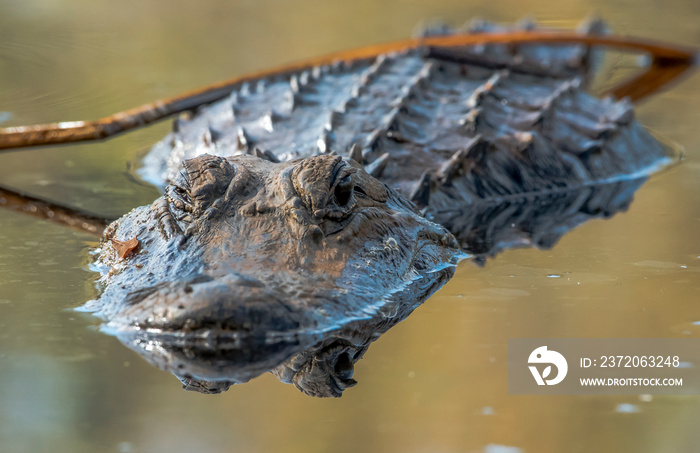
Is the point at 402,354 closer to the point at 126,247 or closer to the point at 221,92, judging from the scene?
the point at 126,247

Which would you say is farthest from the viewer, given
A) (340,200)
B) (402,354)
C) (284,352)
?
(340,200)

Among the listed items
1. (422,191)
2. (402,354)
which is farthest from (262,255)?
(422,191)

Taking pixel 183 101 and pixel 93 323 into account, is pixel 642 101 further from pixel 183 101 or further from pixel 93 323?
pixel 93 323

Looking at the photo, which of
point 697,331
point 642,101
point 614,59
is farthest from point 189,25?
point 697,331

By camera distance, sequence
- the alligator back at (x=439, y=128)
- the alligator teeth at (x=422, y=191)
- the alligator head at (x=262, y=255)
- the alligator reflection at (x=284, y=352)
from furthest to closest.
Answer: the alligator back at (x=439, y=128) < the alligator teeth at (x=422, y=191) < the alligator head at (x=262, y=255) < the alligator reflection at (x=284, y=352)

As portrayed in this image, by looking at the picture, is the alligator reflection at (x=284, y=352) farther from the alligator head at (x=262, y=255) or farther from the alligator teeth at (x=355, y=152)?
the alligator teeth at (x=355, y=152)

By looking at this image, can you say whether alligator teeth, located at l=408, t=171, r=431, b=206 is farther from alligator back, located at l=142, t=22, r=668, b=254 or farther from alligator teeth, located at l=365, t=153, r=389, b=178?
alligator teeth, located at l=365, t=153, r=389, b=178

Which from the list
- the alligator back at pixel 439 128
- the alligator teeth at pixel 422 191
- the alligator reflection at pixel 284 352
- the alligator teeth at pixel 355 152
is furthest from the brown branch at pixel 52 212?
the alligator reflection at pixel 284 352
